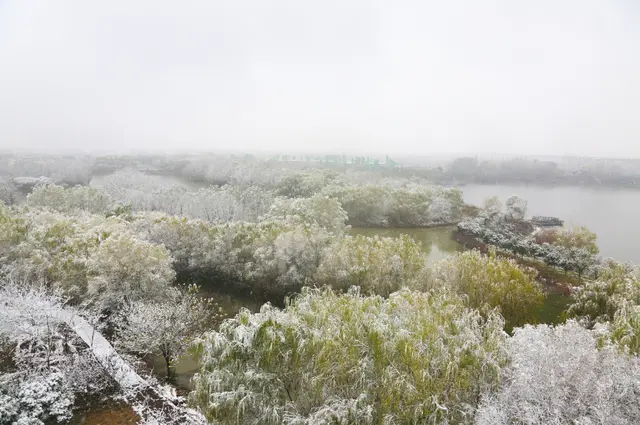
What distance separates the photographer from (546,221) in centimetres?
4969

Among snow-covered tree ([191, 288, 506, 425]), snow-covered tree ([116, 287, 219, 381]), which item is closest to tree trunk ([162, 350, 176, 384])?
snow-covered tree ([116, 287, 219, 381])

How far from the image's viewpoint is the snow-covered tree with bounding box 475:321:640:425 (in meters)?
7.96

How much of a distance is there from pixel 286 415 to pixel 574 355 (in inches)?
273

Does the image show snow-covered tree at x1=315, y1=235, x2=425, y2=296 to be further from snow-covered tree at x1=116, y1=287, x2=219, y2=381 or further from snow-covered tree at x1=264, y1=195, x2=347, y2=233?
snow-covered tree at x1=264, y1=195, x2=347, y2=233

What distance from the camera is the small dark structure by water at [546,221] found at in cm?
4892

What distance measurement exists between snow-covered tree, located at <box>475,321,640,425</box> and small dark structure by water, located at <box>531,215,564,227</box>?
44.5 metres

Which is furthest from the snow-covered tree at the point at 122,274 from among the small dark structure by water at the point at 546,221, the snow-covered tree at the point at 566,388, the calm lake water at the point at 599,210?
the small dark structure by water at the point at 546,221

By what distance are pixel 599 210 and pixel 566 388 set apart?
66.7m

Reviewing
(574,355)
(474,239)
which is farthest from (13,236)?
(474,239)

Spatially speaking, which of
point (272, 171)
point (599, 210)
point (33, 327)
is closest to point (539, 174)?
point (599, 210)

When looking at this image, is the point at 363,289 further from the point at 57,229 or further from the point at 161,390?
the point at 57,229

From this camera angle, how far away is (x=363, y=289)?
20000mm

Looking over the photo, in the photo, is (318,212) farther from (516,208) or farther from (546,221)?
(546,221)

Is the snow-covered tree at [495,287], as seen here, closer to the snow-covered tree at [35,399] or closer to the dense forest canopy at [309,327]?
the dense forest canopy at [309,327]
